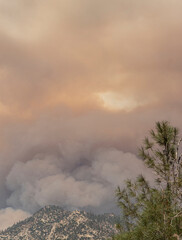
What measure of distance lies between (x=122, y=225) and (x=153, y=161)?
1210 centimetres

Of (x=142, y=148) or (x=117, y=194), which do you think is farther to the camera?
(x=117, y=194)

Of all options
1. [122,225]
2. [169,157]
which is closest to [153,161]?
[169,157]

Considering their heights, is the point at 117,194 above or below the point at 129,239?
above

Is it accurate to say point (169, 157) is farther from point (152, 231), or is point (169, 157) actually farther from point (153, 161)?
point (152, 231)

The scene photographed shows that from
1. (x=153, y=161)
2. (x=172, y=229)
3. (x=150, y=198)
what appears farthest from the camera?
(x=150, y=198)

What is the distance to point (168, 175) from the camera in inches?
767

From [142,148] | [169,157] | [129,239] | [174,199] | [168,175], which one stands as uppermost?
[142,148]

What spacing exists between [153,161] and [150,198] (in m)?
3.71

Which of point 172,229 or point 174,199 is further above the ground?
point 174,199

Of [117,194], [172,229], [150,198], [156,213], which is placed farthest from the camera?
[117,194]

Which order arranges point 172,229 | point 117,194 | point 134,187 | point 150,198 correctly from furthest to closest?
1. point 117,194
2. point 134,187
3. point 150,198
4. point 172,229

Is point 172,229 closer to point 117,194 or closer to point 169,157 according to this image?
point 169,157

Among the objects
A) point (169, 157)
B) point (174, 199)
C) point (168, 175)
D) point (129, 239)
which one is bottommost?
point (129, 239)

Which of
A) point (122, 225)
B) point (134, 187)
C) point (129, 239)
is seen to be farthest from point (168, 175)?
point (122, 225)
